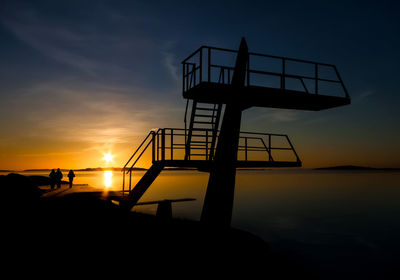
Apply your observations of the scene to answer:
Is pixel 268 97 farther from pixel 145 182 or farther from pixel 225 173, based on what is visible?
pixel 145 182

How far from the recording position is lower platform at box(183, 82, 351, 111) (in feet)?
40.4

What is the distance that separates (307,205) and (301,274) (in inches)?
→ 1862

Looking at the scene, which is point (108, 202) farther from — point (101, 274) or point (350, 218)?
point (350, 218)

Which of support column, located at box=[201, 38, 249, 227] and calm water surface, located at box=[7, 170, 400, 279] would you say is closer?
support column, located at box=[201, 38, 249, 227]

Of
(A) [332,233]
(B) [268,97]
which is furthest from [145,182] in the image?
(A) [332,233]

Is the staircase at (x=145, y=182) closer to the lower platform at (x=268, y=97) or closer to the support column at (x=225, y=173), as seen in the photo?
the lower platform at (x=268, y=97)

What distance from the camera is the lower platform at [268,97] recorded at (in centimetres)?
1230

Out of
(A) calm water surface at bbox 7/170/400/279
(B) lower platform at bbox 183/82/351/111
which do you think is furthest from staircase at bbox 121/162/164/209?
(A) calm water surface at bbox 7/170/400/279

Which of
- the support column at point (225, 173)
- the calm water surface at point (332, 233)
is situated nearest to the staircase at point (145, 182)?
the support column at point (225, 173)

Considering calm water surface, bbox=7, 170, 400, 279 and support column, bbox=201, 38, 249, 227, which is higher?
support column, bbox=201, 38, 249, 227

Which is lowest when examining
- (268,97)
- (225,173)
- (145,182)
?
(145,182)

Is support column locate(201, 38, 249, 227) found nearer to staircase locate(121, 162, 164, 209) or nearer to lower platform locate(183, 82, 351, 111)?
lower platform locate(183, 82, 351, 111)

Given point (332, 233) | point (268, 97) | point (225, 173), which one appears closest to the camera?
point (225, 173)

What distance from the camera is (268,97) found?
13.3 metres
